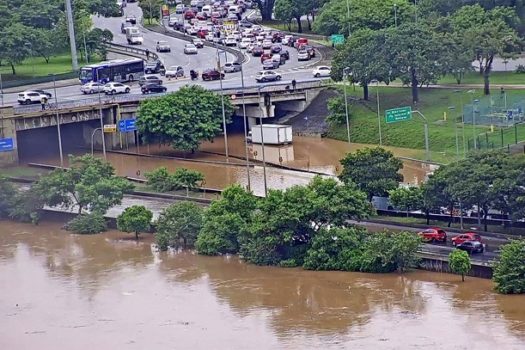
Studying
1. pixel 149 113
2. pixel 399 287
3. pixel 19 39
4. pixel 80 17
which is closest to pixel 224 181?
pixel 149 113

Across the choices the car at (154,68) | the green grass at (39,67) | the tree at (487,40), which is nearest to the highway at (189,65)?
the car at (154,68)

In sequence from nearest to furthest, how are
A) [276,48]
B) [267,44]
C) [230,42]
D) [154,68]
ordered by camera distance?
[154,68] < [276,48] < [267,44] < [230,42]

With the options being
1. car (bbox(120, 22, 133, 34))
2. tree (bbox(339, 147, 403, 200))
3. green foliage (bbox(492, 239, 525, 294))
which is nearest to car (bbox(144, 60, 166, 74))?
car (bbox(120, 22, 133, 34))

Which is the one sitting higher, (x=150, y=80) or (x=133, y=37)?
(x=133, y=37)

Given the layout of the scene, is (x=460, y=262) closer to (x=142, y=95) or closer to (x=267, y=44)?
(x=142, y=95)

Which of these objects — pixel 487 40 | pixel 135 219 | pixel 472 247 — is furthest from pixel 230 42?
pixel 472 247

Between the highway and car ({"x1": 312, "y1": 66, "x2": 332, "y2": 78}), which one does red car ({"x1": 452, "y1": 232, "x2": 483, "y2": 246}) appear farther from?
car ({"x1": 312, "y1": 66, "x2": 332, "y2": 78})

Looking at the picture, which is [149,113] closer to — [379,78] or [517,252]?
[379,78]

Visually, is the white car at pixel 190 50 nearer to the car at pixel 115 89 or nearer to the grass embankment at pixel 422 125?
the car at pixel 115 89
